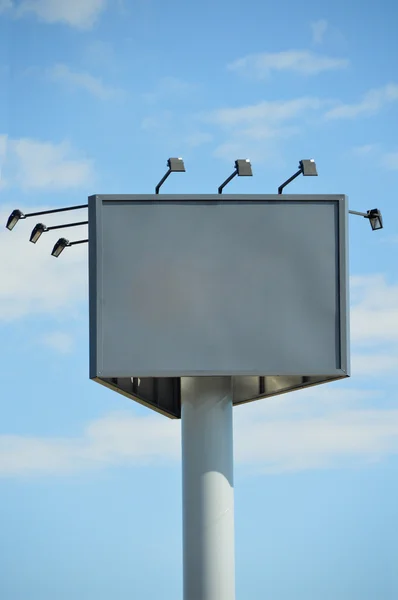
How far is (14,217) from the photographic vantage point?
1819 centimetres

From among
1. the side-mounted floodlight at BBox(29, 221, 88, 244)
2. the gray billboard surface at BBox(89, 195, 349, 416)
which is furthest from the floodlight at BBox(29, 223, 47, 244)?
the gray billboard surface at BBox(89, 195, 349, 416)

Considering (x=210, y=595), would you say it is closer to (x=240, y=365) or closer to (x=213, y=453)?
(x=213, y=453)

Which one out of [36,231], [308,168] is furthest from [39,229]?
[308,168]

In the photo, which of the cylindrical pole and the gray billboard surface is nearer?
the gray billboard surface

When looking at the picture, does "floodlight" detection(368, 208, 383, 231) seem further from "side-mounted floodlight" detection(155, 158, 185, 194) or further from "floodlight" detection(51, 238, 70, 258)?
"floodlight" detection(51, 238, 70, 258)

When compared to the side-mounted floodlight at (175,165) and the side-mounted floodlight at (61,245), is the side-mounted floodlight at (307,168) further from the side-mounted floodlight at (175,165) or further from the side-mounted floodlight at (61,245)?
the side-mounted floodlight at (61,245)

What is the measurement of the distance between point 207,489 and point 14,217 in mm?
5071

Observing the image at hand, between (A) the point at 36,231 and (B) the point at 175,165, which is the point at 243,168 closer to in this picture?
(B) the point at 175,165

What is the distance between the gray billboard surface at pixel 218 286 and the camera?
53.8 ft

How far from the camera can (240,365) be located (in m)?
16.5

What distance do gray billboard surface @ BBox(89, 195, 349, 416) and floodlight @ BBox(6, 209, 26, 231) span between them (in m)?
2.02

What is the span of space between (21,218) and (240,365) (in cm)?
428

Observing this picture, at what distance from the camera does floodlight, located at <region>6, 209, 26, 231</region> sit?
59.6ft

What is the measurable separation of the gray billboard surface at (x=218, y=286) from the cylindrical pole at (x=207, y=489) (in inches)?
37.8
